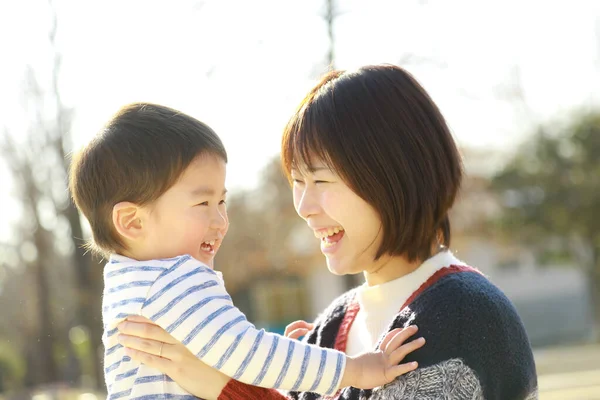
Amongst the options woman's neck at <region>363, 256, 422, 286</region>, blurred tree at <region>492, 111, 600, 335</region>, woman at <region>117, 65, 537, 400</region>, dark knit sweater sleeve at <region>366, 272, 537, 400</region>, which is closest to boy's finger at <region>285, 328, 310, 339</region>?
woman at <region>117, 65, 537, 400</region>

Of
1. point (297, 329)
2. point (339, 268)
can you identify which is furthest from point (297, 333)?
point (339, 268)

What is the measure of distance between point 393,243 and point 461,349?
459 millimetres

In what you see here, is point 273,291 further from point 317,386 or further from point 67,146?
point 317,386

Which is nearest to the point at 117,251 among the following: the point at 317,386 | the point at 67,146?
the point at 317,386

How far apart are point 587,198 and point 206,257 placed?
2180 centimetres

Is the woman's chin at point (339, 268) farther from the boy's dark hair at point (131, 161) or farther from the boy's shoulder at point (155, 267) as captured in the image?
the boy's dark hair at point (131, 161)

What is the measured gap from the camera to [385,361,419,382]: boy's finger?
7.00 ft

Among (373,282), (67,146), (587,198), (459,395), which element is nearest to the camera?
(459,395)

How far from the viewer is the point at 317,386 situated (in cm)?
221

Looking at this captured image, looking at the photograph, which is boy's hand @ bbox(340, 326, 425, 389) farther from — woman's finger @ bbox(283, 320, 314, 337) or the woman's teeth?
woman's finger @ bbox(283, 320, 314, 337)

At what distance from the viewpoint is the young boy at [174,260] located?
86.4 inches

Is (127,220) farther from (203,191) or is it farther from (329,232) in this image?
(329,232)

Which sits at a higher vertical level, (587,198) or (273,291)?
(587,198)

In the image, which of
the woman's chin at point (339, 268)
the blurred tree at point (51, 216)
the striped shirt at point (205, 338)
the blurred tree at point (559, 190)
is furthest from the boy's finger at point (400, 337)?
the blurred tree at point (559, 190)
